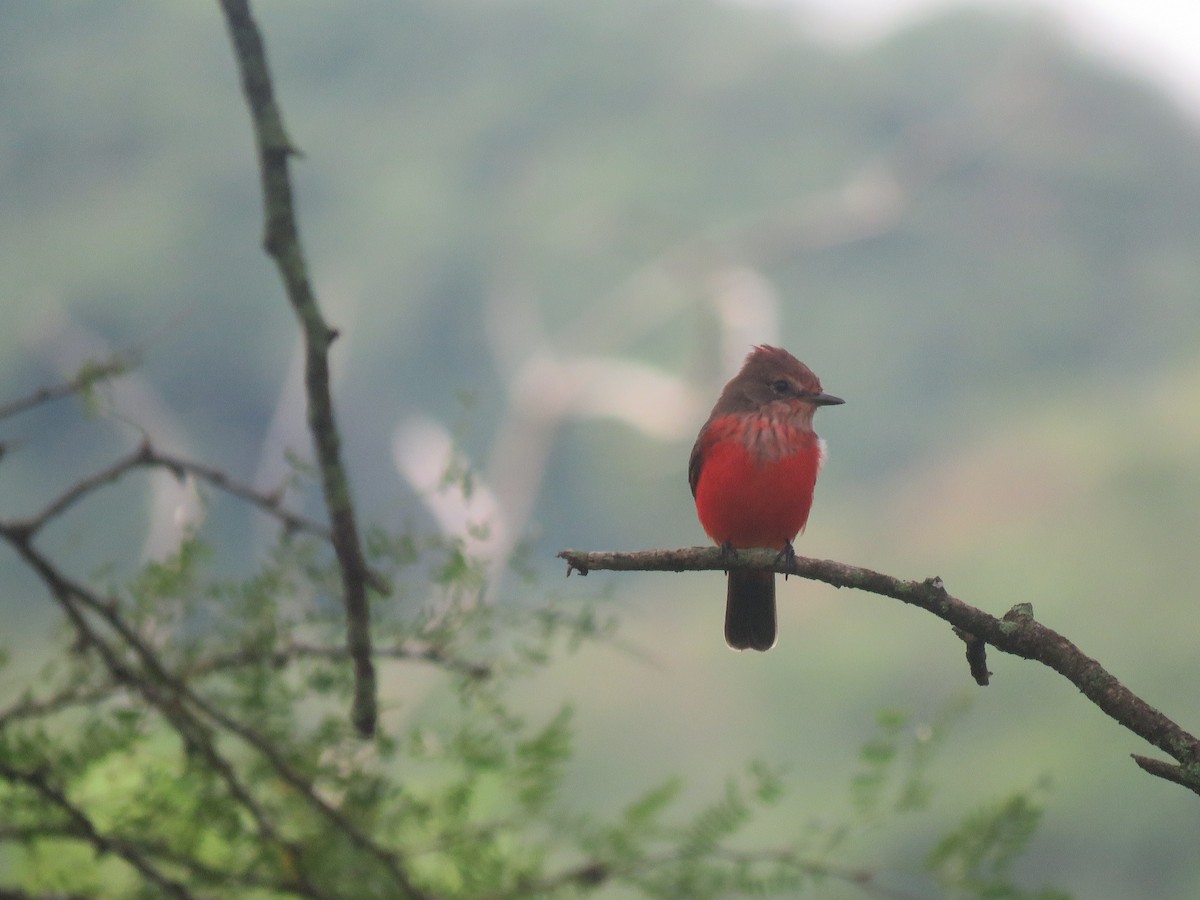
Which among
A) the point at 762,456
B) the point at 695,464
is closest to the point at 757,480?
the point at 762,456

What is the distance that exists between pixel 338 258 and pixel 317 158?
Result: 11.8ft

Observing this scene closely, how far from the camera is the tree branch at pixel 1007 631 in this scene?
3.91 ft

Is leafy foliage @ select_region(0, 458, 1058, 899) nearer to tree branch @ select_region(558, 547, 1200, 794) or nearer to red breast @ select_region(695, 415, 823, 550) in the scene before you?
A: tree branch @ select_region(558, 547, 1200, 794)

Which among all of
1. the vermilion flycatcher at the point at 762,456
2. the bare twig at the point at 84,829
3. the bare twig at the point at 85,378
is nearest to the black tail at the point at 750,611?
the vermilion flycatcher at the point at 762,456

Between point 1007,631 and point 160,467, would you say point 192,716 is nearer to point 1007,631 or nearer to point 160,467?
point 160,467

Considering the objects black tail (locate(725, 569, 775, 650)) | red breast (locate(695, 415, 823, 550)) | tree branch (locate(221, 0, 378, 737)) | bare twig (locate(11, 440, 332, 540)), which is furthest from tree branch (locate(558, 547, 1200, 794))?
black tail (locate(725, 569, 775, 650))

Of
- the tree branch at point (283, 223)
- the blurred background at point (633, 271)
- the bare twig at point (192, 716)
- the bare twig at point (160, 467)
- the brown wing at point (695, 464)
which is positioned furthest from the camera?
the blurred background at point (633, 271)

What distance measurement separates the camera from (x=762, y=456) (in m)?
3.64

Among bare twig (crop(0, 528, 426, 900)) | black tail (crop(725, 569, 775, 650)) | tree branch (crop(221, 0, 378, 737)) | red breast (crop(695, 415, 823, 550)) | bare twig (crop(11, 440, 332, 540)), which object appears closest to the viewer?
tree branch (crop(221, 0, 378, 737))

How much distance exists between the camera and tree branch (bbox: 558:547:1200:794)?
3.91ft

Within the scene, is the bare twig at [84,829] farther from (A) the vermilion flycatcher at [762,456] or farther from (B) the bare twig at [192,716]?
(A) the vermilion flycatcher at [762,456]

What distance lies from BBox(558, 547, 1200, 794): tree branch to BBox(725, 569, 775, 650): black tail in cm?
250

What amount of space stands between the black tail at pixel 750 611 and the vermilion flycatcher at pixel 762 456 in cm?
52

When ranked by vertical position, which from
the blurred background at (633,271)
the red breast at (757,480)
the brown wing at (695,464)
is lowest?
the red breast at (757,480)
